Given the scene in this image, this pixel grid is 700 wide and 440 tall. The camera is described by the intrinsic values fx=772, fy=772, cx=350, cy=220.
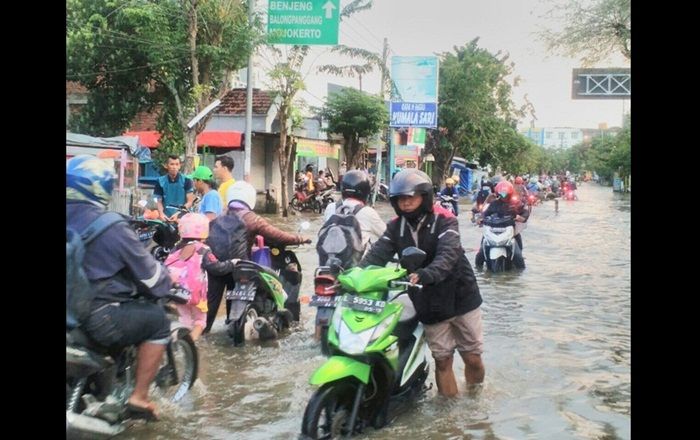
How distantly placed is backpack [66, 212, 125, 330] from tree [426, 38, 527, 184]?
124 ft

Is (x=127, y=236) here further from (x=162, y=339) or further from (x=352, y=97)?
(x=352, y=97)

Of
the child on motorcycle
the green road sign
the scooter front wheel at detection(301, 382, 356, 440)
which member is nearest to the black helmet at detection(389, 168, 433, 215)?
the scooter front wheel at detection(301, 382, 356, 440)

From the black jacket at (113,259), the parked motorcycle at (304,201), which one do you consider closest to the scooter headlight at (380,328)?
the black jacket at (113,259)

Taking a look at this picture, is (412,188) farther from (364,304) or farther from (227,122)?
(227,122)

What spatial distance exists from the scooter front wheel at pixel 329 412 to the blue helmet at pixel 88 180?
1.57 m

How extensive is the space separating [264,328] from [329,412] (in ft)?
8.40

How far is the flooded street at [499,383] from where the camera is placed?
189 inches

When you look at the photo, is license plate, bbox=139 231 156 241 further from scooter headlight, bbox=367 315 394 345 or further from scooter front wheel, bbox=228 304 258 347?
scooter headlight, bbox=367 315 394 345

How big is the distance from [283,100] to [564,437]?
17.9 m

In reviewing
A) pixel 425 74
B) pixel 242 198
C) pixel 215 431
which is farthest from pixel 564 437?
pixel 425 74

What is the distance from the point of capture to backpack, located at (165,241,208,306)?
20.1 feet

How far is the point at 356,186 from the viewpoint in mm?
6566

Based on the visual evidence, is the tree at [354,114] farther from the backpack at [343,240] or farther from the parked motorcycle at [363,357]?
the parked motorcycle at [363,357]
